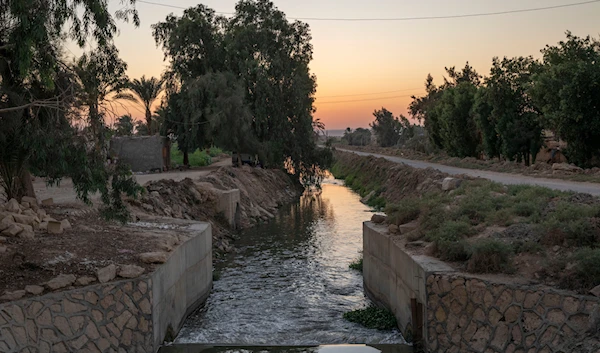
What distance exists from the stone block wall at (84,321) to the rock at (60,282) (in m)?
0.27

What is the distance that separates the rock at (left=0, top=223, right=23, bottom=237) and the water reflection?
12.9 feet

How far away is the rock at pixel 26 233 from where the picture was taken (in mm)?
11617

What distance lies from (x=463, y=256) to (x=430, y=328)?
1.47 m

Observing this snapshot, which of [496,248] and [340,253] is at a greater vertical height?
[496,248]

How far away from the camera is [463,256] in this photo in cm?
1055

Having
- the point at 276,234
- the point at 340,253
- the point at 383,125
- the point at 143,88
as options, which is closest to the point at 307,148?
the point at 143,88

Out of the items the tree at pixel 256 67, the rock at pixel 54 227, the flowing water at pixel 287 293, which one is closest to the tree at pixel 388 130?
the tree at pixel 256 67

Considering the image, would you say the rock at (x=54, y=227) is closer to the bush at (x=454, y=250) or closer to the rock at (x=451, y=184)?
the bush at (x=454, y=250)

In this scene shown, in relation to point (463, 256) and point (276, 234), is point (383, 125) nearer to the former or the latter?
point (276, 234)

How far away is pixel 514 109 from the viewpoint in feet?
122

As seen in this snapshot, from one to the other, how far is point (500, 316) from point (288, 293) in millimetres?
7867

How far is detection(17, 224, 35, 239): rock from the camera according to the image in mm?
11617

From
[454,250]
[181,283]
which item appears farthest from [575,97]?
[181,283]

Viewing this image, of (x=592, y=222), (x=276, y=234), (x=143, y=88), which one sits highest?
(x=143, y=88)
